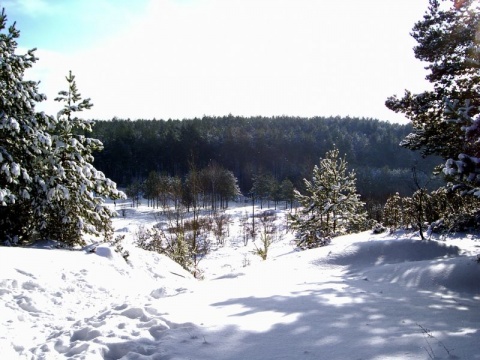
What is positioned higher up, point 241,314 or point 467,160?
point 467,160

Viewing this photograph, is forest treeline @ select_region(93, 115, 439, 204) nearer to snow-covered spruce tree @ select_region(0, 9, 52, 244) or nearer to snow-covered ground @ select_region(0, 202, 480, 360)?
snow-covered spruce tree @ select_region(0, 9, 52, 244)

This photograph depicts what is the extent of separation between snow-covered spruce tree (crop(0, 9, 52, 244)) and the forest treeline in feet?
209

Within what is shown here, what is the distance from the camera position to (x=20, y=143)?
911cm

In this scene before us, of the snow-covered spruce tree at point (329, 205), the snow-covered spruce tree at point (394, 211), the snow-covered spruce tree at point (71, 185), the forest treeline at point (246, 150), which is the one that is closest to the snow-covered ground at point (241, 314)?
the snow-covered spruce tree at point (71, 185)

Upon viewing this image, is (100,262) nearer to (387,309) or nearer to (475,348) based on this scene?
(387,309)

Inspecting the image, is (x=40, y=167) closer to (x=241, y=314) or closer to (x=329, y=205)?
(x=241, y=314)

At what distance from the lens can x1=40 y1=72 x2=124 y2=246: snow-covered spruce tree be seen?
9.38 meters

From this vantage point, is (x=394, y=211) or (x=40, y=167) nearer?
(x=40, y=167)

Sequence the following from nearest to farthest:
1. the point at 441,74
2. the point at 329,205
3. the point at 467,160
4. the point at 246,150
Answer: the point at 467,160 < the point at 441,74 < the point at 329,205 < the point at 246,150

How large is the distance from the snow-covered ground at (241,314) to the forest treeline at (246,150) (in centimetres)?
6622

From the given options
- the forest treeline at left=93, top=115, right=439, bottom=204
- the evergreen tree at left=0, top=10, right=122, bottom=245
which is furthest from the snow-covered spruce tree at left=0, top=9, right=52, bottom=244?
the forest treeline at left=93, top=115, right=439, bottom=204

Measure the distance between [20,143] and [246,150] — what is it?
7904 centimetres

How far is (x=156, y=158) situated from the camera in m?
82.8

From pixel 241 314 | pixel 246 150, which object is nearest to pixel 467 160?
pixel 241 314
